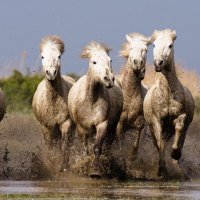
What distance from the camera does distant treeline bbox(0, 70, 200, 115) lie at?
122 feet

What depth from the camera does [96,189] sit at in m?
20.1

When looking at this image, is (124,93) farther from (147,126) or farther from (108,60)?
(108,60)

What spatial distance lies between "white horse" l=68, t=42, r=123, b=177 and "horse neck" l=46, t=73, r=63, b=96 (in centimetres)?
61

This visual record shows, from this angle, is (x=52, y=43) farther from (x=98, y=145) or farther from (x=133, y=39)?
(x=98, y=145)

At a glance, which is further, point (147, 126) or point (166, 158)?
point (147, 126)

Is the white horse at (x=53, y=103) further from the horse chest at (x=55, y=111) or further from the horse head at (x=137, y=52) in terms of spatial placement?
the horse head at (x=137, y=52)

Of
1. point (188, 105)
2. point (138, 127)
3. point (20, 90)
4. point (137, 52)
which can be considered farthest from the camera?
point (20, 90)

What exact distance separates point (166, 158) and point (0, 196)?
634cm

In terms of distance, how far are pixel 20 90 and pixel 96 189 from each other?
1904cm

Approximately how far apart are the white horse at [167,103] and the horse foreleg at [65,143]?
159 centimetres

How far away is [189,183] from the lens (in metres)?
22.1

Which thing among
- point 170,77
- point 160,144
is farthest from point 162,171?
point 170,77

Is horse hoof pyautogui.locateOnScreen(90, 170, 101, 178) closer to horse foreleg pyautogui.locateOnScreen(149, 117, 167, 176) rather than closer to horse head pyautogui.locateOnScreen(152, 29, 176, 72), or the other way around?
horse foreleg pyautogui.locateOnScreen(149, 117, 167, 176)

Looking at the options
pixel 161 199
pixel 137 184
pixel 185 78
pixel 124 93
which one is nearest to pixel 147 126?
pixel 124 93
